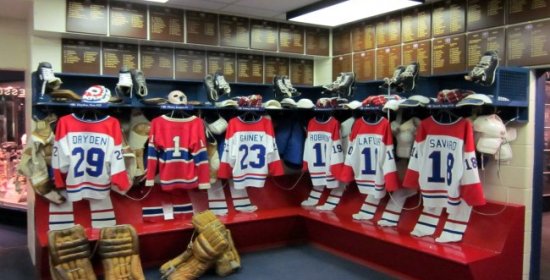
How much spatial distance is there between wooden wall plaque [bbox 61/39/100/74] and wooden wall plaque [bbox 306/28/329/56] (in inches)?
89.2

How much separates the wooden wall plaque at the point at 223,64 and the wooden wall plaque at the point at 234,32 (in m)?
0.19

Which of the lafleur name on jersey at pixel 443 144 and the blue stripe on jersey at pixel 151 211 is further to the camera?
the blue stripe on jersey at pixel 151 211

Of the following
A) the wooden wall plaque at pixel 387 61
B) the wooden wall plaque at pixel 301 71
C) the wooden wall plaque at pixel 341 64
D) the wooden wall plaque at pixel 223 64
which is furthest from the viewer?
the wooden wall plaque at pixel 301 71

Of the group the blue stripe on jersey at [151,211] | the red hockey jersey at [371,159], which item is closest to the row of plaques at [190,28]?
the red hockey jersey at [371,159]

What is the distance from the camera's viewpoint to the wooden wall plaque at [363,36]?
4.82 meters

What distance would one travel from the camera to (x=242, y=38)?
4793 millimetres

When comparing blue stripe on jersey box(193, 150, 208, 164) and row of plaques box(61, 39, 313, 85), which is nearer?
row of plaques box(61, 39, 313, 85)

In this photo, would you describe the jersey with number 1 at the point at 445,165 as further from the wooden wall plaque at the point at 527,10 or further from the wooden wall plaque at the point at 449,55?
the wooden wall plaque at the point at 527,10

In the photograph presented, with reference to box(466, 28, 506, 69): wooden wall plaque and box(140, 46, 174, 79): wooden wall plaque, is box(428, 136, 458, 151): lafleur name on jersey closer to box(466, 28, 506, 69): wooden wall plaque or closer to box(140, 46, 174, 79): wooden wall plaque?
box(466, 28, 506, 69): wooden wall plaque

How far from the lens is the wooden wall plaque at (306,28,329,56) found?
5238 millimetres

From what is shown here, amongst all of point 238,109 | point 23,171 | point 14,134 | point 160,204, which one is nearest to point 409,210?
point 238,109

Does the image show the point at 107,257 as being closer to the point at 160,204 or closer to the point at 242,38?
the point at 160,204

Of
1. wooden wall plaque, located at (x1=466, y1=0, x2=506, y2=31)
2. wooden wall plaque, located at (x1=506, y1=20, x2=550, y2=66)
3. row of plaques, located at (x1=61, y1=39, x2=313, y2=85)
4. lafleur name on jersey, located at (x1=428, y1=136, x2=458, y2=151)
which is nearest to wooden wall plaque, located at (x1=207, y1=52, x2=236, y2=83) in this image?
row of plaques, located at (x1=61, y1=39, x2=313, y2=85)

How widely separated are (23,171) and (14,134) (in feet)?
11.0
